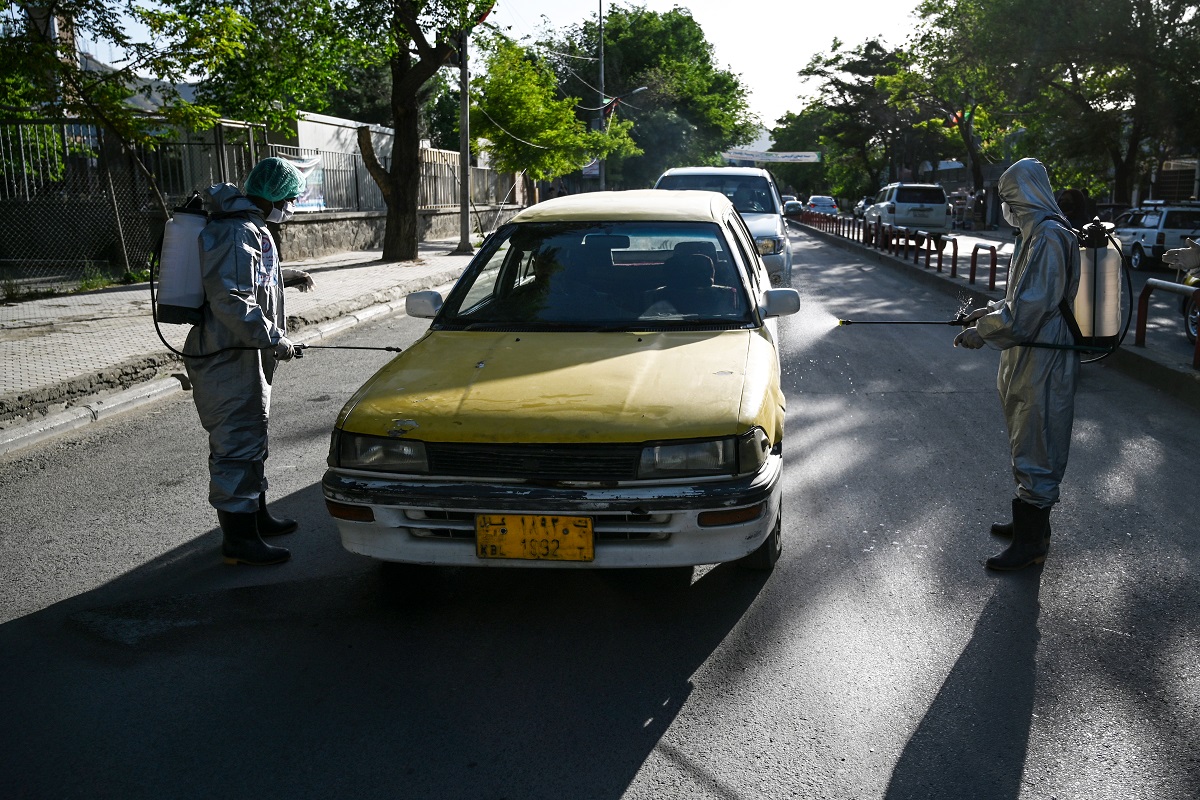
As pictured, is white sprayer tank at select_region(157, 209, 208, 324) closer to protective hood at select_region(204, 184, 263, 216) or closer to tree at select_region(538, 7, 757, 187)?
protective hood at select_region(204, 184, 263, 216)

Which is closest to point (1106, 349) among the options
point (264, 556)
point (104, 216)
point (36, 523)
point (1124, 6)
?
point (264, 556)

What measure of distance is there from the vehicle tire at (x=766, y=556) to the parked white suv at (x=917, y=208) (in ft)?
98.8

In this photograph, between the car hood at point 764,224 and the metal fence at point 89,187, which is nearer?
the car hood at point 764,224

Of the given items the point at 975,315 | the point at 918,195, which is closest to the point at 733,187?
the point at 975,315

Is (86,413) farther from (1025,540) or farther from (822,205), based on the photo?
(822,205)

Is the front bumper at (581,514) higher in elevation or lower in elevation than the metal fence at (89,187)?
lower

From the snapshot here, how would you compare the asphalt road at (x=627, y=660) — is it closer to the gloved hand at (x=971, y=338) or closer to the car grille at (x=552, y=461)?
the car grille at (x=552, y=461)

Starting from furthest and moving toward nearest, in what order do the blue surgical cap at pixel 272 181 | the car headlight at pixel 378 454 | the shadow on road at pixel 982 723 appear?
the blue surgical cap at pixel 272 181 → the car headlight at pixel 378 454 → the shadow on road at pixel 982 723

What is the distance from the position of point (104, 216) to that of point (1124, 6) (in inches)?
820

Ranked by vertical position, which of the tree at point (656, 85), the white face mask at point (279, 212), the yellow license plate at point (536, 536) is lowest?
the yellow license plate at point (536, 536)

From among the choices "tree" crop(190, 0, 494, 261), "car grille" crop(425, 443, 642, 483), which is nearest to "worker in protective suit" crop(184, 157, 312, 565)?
"car grille" crop(425, 443, 642, 483)

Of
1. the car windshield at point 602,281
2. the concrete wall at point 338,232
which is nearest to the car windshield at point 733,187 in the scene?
the concrete wall at point 338,232

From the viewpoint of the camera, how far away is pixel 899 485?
5.82 m

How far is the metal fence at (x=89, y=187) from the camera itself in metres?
17.2
